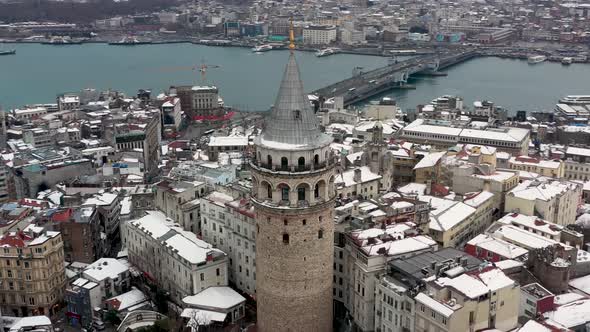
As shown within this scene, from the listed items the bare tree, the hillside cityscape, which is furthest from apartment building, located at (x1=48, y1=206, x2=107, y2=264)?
the bare tree

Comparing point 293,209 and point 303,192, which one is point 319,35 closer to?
point 303,192

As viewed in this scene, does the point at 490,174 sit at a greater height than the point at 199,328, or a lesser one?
greater

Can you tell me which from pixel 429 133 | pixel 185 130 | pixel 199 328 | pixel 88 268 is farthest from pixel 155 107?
pixel 199 328

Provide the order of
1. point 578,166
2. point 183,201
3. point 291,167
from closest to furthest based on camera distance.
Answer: point 291,167, point 183,201, point 578,166

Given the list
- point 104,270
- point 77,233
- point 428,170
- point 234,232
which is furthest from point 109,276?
point 428,170

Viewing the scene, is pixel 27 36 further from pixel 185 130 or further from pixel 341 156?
pixel 341 156

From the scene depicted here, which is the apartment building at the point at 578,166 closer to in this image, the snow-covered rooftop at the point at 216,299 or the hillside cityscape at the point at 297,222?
the hillside cityscape at the point at 297,222
